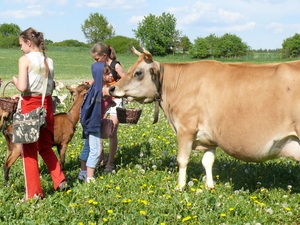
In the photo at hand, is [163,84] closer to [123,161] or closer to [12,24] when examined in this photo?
[123,161]

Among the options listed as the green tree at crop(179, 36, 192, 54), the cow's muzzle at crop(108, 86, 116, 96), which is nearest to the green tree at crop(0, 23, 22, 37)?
the green tree at crop(179, 36, 192, 54)

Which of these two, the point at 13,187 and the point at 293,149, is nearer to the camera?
the point at 293,149

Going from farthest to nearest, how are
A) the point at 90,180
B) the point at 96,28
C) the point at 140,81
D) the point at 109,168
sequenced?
1. the point at 96,28
2. the point at 109,168
3. the point at 140,81
4. the point at 90,180

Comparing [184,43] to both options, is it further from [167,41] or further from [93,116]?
[93,116]

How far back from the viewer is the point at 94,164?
7.89 meters

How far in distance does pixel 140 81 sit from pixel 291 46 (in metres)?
96.3

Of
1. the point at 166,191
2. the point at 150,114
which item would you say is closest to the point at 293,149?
the point at 166,191

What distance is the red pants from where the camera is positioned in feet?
22.6

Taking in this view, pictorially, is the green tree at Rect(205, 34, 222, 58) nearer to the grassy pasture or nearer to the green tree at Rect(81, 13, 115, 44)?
the green tree at Rect(81, 13, 115, 44)

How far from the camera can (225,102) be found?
6.77 metres

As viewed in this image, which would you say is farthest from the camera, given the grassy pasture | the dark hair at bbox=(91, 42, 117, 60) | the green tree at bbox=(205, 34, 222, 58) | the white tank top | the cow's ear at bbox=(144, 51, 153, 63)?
the green tree at bbox=(205, 34, 222, 58)

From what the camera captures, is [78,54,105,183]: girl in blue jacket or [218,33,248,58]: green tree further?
[218,33,248,58]: green tree

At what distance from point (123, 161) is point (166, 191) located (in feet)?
7.87

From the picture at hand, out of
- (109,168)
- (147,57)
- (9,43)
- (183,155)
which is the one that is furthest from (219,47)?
(183,155)
